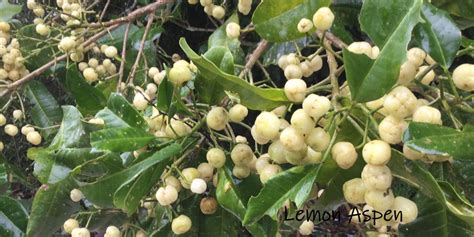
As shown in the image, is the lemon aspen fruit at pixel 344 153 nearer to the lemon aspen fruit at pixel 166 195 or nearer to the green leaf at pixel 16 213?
the lemon aspen fruit at pixel 166 195

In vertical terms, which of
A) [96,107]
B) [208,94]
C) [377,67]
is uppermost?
[377,67]

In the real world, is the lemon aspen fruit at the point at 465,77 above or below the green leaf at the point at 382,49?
below

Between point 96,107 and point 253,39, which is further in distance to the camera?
point 253,39

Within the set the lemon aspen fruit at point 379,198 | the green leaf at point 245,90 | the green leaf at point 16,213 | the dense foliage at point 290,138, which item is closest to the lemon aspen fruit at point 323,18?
the dense foliage at point 290,138

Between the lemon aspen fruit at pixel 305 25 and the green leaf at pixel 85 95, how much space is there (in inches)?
14.6

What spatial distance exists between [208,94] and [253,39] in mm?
667

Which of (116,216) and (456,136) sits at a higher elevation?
(456,136)

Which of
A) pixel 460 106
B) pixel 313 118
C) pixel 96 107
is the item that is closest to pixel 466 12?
pixel 460 106

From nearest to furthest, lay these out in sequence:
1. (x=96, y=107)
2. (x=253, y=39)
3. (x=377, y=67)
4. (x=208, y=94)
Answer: (x=377, y=67) < (x=208, y=94) < (x=96, y=107) < (x=253, y=39)

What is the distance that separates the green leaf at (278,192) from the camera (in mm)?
549

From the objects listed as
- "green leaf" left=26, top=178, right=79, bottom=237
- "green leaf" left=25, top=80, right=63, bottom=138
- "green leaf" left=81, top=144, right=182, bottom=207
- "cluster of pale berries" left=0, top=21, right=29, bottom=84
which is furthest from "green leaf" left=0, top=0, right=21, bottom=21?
"green leaf" left=81, top=144, right=182, bottom=207

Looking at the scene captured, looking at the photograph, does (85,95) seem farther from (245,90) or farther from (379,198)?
(379,198)

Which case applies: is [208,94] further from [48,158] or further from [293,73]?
[48,158]

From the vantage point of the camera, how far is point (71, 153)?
0.74 metres
